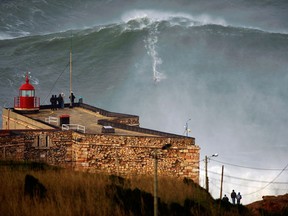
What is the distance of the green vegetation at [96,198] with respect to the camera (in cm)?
1345

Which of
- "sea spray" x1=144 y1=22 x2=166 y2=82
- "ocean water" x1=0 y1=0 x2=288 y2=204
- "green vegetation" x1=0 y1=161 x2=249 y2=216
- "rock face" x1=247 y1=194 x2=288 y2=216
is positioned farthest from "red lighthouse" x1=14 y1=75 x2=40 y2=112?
"sea spray" x1=144 y1=22 x2=166 y2=82

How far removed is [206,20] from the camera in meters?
99.0

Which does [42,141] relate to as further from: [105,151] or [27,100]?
[27,100]

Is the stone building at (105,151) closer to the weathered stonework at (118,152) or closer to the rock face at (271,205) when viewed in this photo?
the weathered stonework at (118,152)

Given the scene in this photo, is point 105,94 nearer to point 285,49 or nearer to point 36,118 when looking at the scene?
point 285,49

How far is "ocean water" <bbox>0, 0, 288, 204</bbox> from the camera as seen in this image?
57.2 m

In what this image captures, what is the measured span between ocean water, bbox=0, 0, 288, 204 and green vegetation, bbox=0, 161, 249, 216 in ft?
85.1

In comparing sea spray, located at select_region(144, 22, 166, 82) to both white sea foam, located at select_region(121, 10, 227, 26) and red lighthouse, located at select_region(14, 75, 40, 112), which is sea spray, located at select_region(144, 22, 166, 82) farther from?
red lighthouse, located at select_region(14, 75, 40, 112)

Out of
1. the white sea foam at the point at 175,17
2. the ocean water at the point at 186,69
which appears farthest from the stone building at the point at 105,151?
the white sea foam at the point at 175,17

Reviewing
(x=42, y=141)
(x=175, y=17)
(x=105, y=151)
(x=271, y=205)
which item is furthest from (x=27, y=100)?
(x=175, y=17)

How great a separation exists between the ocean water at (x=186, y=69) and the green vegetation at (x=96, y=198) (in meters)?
25.9

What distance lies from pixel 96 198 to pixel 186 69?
215ft

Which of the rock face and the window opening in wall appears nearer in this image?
the rock face

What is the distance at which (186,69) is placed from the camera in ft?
261
